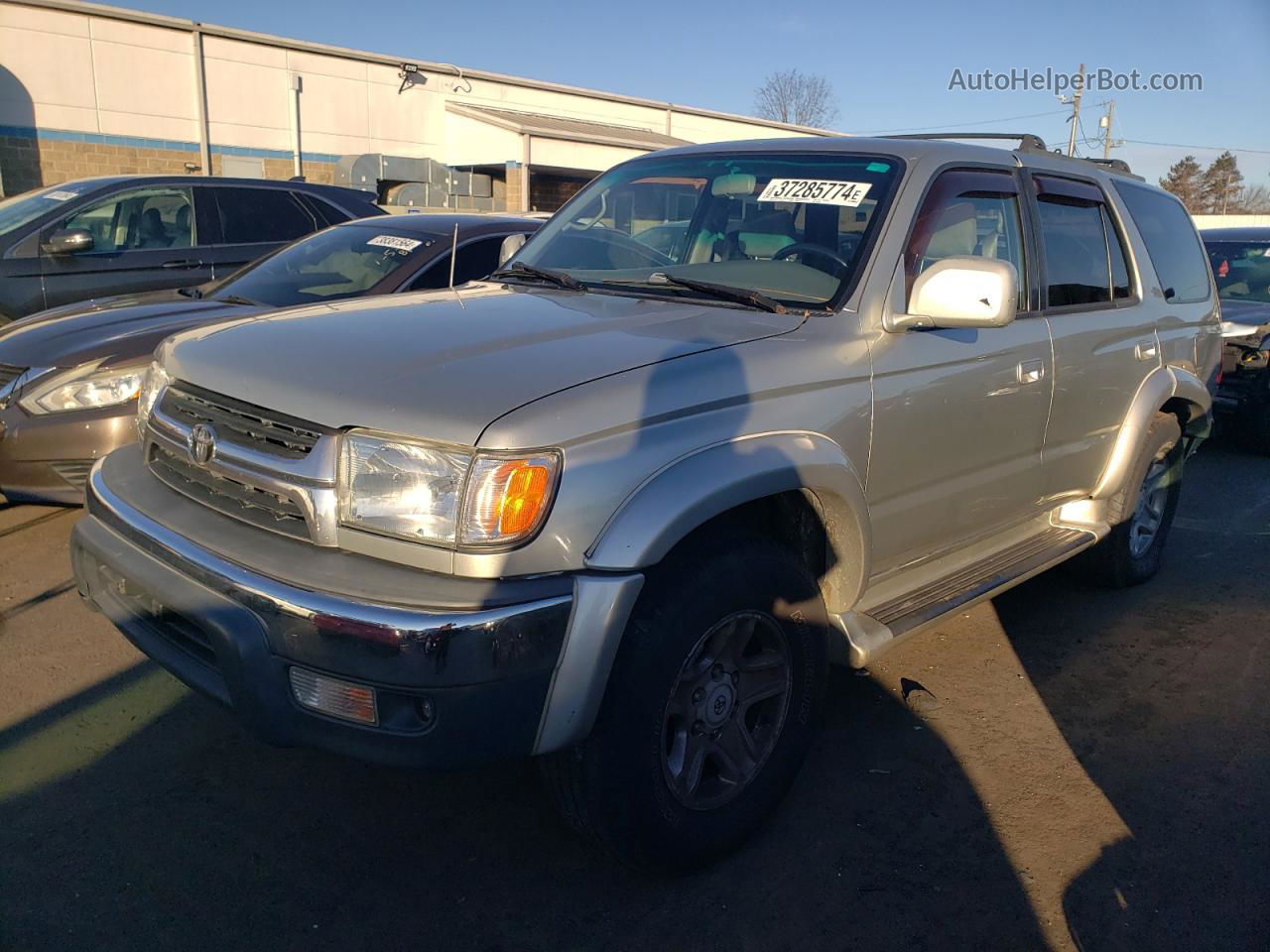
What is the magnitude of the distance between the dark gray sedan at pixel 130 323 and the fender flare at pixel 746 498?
121 inches

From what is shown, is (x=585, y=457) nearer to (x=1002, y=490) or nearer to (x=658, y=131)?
(x=1002, y=490)

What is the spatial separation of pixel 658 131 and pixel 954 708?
3165cm

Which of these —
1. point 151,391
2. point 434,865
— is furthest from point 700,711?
point 151,391

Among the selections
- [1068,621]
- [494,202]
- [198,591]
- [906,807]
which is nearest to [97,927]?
[198,591]

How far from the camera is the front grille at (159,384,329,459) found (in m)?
2.38

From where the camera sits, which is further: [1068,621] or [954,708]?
[1068,621]

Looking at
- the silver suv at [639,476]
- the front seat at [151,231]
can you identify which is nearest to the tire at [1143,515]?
the silver suv at [639,476]

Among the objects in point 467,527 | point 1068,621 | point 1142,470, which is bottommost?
point 1068,621

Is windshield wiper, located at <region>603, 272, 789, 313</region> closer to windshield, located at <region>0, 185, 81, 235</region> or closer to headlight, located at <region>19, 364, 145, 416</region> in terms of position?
headlight, located at <region>19, 364, 145, 416</region>

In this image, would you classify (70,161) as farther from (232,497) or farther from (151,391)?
(232,497)

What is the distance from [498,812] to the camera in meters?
2.96

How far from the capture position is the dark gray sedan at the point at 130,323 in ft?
14.6

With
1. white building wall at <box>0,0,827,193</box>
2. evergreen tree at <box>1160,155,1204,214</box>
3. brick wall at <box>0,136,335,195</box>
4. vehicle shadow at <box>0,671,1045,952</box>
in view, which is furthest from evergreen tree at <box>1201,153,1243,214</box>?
vehicle shadow at <box>0,671,1045,952</box>

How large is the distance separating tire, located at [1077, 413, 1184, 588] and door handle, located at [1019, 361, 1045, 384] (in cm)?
106
